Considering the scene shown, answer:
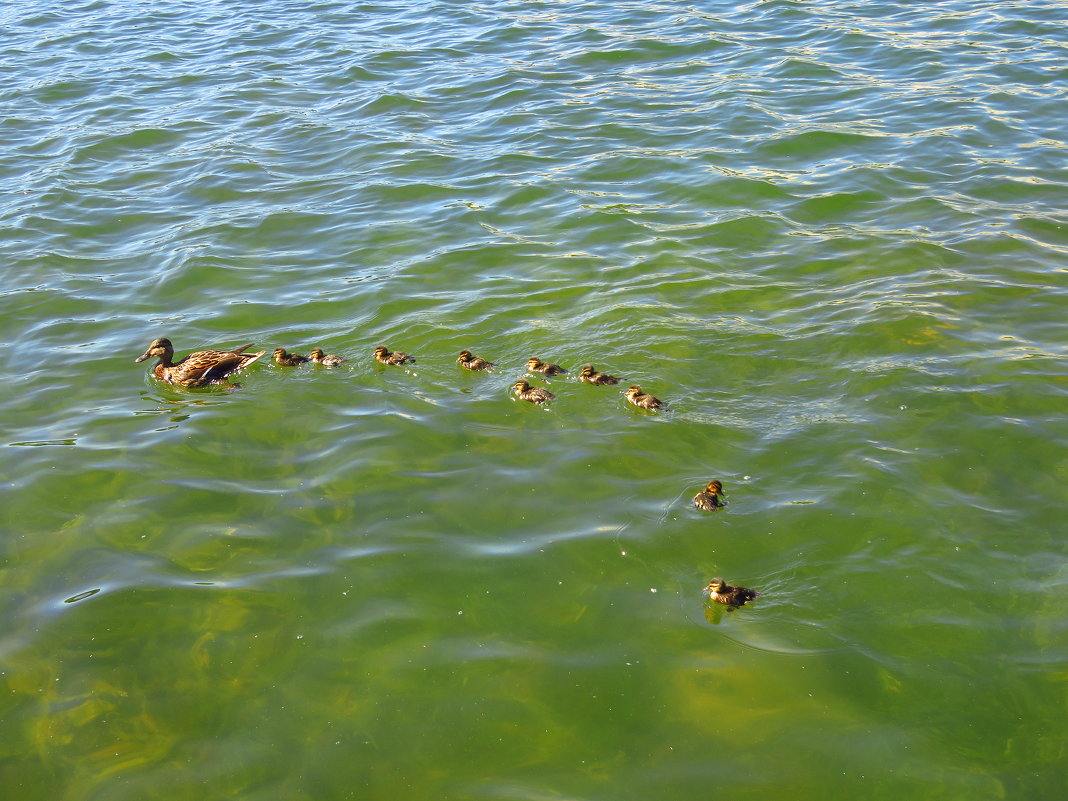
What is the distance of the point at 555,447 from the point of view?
29.0ft

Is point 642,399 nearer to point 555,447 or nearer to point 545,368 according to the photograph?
point 555,447

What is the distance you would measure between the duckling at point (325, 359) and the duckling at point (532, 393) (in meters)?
2.02

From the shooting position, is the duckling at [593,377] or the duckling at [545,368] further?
the duckling at [545,368]

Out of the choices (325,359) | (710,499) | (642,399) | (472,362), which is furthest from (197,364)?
(710,499)

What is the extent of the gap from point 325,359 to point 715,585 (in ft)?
16.9

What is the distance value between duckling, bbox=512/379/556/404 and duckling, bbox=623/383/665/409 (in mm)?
760

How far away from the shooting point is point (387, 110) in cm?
1778

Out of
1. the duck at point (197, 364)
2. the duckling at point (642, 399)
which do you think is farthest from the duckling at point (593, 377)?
the duck at point (197, 364)

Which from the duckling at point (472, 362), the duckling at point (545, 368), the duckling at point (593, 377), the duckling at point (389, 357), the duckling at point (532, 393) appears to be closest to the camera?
the duckling at point (532, 393)

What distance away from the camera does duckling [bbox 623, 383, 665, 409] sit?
359 inches

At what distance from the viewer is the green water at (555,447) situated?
20.0 ft

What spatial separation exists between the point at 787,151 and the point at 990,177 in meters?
2.84

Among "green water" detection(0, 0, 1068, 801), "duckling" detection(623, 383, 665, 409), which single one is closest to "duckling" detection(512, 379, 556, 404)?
"green water" detection(0, 0, 1068, 801)

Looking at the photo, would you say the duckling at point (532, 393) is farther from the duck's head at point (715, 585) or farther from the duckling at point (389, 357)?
the duck's head at point (715, 585)
